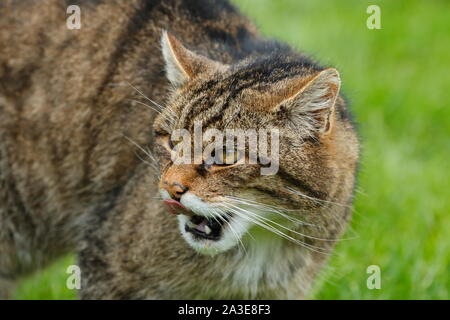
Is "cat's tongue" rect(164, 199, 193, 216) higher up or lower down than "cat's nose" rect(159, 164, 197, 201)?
lower down

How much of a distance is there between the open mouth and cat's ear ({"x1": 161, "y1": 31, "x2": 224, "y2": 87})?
2.40 ft

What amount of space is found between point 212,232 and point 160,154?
0.47 meters

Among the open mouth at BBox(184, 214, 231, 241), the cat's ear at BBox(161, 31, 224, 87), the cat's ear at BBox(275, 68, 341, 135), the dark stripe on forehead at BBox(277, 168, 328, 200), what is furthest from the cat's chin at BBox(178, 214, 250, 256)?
the cat's ear at BBox(161, 31, 224, 87)

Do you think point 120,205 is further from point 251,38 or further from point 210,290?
point 251,38

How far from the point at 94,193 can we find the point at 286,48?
150 centimetres

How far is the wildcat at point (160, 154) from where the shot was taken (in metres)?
3.54

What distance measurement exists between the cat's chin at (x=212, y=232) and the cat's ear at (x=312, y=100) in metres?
0.55

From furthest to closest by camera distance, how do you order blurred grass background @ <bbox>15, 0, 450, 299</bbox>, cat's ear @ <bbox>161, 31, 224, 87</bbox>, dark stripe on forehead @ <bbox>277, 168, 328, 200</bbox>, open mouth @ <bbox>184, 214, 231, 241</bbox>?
blurred grass background @ <bbox>15, 0, 450, 299</bbox> < cat's ear @ <bbox>161, 31, 224, 87</bbox> < open mouth @ <bbox>184, 214, 231, 241</bbox> < dark stripe on forehead @ <bbox>277, 168, 328, 200</bbox>

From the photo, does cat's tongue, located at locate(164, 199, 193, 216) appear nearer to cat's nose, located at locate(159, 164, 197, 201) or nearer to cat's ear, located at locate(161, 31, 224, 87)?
cat's nose, located at locate(159, 164, 197, 201)

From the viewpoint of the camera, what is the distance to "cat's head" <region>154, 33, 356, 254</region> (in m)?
3.44

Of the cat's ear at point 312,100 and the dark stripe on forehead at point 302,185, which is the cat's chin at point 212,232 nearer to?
the dark stripe on forehead at point 302,185

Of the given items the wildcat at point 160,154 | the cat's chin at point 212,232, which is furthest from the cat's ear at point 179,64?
the cat's chin at point 212,232

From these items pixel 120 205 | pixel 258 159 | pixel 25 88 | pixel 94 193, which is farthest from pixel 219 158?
pixel 25 88

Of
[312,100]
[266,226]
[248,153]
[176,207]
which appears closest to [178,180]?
[176,207]
